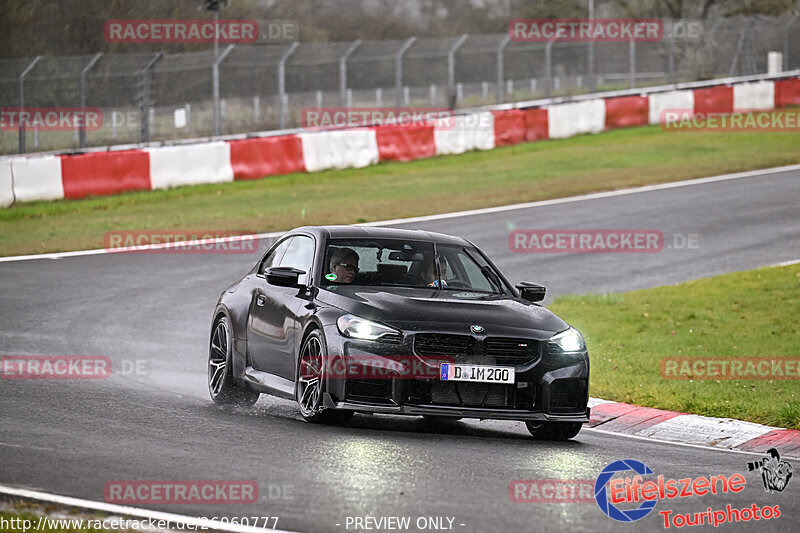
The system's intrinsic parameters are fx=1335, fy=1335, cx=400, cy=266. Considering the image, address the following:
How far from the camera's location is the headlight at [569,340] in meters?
8.92

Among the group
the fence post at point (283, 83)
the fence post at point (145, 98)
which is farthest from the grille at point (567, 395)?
the fence post at point (283, 83)

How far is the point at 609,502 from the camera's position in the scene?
6754mm

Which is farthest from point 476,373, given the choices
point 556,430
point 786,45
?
point 786,45

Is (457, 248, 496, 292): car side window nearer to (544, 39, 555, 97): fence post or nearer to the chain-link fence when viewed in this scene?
the chain-link fence

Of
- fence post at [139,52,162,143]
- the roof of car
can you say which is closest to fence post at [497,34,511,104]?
fence post at [139,52,162,143]

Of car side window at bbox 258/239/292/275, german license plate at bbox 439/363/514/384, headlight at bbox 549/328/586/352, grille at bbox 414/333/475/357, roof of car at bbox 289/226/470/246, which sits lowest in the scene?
german license plate at bbox 439/363/514/384

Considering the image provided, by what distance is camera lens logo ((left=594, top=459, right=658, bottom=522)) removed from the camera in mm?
6480

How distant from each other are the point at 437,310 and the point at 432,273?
3.40 ft

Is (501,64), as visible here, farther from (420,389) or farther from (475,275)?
(420,389)

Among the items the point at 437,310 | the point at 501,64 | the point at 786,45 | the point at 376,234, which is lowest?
the point at 437,310

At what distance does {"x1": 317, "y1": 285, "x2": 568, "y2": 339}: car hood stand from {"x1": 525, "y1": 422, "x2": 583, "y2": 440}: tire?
65 cm

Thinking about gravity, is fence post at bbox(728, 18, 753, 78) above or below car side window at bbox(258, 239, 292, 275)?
above

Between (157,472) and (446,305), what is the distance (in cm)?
268

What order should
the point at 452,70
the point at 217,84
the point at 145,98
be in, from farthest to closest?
the point at 452,70
the point at 217,84
the point at 145,98
